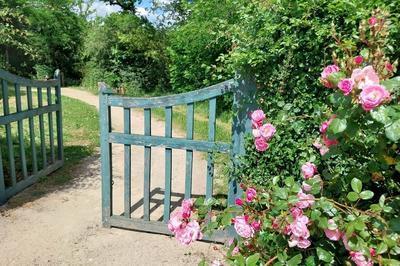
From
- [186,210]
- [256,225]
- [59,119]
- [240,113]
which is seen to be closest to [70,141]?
[59,119]

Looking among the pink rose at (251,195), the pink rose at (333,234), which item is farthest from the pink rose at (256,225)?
the pink rose at (333,234)

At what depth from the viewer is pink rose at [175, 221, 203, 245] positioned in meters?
1.86

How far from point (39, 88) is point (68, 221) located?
195cm

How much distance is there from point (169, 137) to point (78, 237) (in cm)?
130

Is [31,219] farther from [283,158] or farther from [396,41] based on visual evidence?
[396,41]

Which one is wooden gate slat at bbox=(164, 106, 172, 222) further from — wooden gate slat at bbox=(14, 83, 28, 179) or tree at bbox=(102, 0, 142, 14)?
tree at bbox=(102, 0, 142, 14)

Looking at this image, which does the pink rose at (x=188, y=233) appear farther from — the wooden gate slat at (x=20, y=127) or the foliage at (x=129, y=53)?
the foliage at (x=129, y=53)

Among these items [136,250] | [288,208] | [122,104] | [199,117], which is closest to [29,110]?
[122,104]

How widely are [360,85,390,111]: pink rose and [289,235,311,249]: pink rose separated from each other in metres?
0.63

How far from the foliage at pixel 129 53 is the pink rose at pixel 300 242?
48.1 feet

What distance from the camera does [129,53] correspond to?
1655 cm

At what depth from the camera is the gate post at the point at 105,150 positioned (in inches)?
137

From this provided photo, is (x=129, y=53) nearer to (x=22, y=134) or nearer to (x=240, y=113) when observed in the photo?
(x=22, y=134)

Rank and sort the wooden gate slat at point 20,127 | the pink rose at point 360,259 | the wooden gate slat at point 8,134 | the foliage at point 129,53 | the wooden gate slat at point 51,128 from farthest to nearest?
the foliage at point 129,53 → the wooden gate slat at point 51,128 → the wooden gate slat at point 20,127 → the wooden gate slat at point 8,134 → the pink rose at point 360,259
